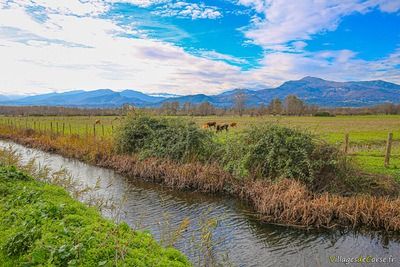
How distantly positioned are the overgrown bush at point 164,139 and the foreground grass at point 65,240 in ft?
41.8

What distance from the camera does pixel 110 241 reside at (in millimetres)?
5918

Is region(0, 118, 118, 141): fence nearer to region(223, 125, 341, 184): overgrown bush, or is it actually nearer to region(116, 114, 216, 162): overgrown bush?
region(116, 114, 216, 162): overgrown bush

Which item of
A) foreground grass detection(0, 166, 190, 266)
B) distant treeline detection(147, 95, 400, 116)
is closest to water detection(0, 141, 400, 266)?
foreground grass detection(0, 166, 190, 266)

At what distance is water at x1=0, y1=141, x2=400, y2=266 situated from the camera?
32.0ft

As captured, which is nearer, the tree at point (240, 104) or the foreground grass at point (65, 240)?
the foreground grass at point (65, 240)

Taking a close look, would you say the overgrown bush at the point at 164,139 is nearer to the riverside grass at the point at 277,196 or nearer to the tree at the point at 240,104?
the riverside grass at the point at 277,196

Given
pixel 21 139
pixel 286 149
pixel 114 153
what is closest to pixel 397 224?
pixel 286 149

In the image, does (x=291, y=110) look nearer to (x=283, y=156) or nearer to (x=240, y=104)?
(x=240, y=104)

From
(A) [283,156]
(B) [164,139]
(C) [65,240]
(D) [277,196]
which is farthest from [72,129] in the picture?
(C) [65,240]

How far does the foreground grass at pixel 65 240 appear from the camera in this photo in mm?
5250

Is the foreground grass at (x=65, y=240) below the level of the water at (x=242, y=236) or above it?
above

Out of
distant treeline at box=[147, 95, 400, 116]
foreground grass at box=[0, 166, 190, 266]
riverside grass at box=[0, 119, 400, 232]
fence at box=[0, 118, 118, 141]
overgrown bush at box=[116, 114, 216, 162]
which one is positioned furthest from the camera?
distant treeline at box=[147, 95, 400, 116]

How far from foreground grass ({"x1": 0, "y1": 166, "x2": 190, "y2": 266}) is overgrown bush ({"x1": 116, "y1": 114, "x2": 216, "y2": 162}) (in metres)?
12.8

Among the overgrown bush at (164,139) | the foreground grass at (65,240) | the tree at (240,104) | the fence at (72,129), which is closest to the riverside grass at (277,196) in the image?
the overgrown bush at (164,139)
